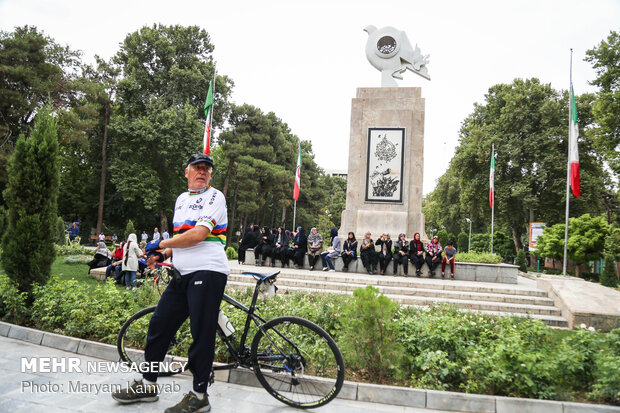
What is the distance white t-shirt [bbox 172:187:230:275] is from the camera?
10.3 ft

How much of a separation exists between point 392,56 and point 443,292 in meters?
10.8

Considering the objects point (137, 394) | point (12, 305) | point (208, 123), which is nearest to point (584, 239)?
point (208, 123)

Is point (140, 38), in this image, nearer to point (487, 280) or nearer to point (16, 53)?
point (16, 53)

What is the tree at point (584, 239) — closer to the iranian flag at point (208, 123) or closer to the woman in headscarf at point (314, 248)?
the woman in headscarf at point (314, 248)

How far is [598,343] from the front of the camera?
4.00 metres

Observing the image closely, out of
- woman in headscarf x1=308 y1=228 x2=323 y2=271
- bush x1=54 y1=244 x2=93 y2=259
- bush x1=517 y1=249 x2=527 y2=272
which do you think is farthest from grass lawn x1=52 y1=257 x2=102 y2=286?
bush x1=517 y1=249 x2=527 y2=272

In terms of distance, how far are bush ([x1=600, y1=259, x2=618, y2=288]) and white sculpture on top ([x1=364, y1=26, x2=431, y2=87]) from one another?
1249 centimetres

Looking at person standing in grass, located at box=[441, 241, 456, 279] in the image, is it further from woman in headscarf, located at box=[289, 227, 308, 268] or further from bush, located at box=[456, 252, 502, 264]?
woman in headscarf, located at box=[289, 227, 308, 268]

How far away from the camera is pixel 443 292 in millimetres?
9938

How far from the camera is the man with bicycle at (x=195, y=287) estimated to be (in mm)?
3082

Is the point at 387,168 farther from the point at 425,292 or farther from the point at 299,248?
the point at 425,292

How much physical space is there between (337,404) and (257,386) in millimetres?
861

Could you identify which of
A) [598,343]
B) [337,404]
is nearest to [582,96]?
[598,343]

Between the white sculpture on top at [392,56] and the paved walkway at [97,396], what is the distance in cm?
1514
